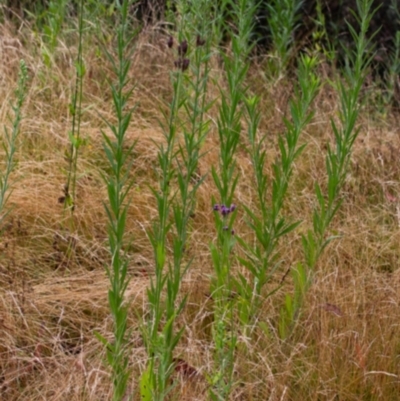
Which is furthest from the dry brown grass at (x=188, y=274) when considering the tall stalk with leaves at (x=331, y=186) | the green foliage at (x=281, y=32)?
the green foliage at (x=281, y=32)

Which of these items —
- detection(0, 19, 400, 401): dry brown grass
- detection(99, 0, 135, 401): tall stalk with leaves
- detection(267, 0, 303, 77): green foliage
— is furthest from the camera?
detection(267, 0, 303, 77): green foliage

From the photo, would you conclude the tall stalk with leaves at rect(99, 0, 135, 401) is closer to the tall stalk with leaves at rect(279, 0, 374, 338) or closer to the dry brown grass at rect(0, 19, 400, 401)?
the dry brown grass at rect(0, 19, 400, 401)

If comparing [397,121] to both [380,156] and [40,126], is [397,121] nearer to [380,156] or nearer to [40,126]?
[380,156]

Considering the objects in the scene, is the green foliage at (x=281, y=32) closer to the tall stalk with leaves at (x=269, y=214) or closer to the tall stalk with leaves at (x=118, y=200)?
the tall stalk with leaves at (x=269, y=214)

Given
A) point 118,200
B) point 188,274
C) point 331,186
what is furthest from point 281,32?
point 118,200

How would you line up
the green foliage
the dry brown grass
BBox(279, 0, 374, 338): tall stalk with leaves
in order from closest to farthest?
1. the dry brown grass
2. BBox(279, 0, 374, 338): tall stalk with leaves
3. the green foliage

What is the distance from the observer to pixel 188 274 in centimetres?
328

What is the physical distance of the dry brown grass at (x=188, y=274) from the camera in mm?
2693

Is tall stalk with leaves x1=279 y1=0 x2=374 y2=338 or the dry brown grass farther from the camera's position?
tall stalk with leaves x1=279 y1=0 x2=374 y2=338

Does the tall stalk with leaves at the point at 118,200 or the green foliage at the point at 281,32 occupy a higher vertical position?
the green foliage at the point at 281,32

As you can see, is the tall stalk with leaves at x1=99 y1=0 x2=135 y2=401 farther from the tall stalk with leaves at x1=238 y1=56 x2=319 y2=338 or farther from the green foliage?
the green foliage

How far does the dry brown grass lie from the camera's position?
8.84 ft

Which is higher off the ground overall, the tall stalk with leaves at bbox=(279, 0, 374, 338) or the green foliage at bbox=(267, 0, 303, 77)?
the green foliage at bbox=(267, 0, 303, 77)

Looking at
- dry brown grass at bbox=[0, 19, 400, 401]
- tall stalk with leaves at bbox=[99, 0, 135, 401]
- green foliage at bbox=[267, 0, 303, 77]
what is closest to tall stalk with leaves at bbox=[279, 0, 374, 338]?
dry brown grass at bbox=[0, 19, 400, 401]
